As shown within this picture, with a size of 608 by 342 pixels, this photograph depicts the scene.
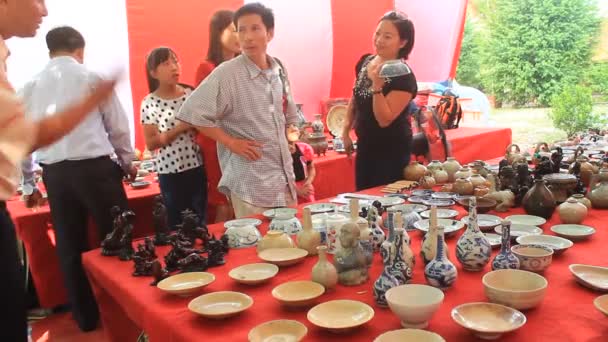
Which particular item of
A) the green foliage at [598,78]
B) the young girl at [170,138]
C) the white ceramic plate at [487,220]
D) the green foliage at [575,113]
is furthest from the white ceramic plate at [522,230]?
the green foliage at [598,78]

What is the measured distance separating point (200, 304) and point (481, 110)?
5.61m

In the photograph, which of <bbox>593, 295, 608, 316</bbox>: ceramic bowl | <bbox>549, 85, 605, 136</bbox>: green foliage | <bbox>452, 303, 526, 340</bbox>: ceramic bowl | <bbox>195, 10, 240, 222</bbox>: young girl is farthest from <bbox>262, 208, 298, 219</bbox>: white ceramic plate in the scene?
<bbox>549, 85, 605, 136</bbox>: green foliage

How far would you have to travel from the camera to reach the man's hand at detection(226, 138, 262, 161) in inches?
74.6

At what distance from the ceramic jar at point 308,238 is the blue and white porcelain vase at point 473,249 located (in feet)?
1.27

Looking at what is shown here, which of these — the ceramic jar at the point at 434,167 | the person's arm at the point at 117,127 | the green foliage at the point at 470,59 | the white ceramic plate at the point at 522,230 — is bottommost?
the white ceramic plate at the point at 522,230

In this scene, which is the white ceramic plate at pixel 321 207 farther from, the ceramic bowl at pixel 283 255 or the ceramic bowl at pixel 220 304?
the ceramic bowl at pixel 220 304

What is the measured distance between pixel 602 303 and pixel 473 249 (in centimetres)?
30

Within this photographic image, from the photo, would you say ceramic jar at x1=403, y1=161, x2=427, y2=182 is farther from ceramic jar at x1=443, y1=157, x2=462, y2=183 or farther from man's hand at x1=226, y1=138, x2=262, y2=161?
man's hand at x1=226, y1=138, x2=262, y2=161

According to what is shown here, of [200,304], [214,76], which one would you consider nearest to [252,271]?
[200,304]

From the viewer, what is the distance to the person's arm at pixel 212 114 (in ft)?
6.20

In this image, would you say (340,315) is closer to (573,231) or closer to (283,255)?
(283,255)

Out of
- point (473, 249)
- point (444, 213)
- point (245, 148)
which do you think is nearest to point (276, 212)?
point (245, 148)

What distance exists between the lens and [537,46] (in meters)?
6.46

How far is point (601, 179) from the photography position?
187 cm
